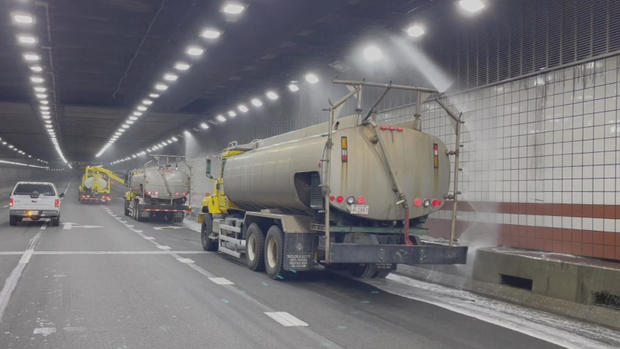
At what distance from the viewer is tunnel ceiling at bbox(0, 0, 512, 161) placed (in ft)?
49.8

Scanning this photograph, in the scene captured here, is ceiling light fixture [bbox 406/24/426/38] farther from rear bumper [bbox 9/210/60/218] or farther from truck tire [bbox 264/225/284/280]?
rear bumper [bbox 9/210/60/218]

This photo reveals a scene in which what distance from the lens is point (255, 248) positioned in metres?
13.0

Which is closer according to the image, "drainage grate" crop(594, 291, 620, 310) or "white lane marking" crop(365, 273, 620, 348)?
"white lane marking" crop(365, 273, 620, 348)

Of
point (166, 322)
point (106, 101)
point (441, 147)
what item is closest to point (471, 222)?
point (441, 147)

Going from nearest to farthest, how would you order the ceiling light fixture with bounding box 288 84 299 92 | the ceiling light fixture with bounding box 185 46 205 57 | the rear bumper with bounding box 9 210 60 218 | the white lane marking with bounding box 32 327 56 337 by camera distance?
the white lane marking with bounding box 32 327 56 337 < the ceiling light fixture with bounding box 185 46 205 57 < the ceiling light fixture with bounding box 288 84 299 92 < the rear bumper with bounding box 9 210 60 218

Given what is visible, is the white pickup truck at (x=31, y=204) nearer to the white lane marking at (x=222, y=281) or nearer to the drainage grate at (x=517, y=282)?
the white lane marking at (x=222, y=281)

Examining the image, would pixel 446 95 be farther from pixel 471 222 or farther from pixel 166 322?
pixel 166 322

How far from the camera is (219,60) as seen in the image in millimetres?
20500

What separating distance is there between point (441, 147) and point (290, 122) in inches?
623

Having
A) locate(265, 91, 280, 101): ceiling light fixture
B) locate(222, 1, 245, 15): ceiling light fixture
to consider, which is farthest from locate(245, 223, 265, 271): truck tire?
locate(265, 91, 280, 101): ceiling light fixture

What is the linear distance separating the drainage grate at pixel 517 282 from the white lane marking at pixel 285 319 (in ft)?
12.9

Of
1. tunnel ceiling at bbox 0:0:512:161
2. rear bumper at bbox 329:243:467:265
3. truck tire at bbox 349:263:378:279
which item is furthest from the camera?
tunnel ceiling at bbox 0:0:512:161

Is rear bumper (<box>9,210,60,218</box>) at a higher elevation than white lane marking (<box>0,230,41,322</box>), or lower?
higher

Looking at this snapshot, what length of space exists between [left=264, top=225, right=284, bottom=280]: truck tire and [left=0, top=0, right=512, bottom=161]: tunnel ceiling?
5.27m
